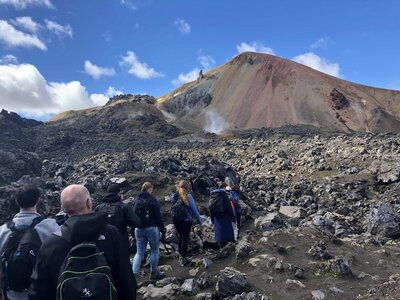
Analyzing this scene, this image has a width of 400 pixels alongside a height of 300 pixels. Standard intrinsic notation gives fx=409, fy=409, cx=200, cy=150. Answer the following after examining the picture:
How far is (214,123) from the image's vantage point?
355ft

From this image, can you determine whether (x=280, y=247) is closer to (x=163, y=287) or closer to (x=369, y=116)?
(x=163, y=287)

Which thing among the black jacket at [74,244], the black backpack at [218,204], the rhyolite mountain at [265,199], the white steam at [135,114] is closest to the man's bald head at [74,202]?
the black jacket at [74,244]

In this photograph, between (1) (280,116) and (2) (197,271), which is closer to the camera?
(2) (197,271)

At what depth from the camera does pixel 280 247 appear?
1091 centimetres

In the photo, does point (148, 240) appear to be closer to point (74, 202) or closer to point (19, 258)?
point (19, 258)

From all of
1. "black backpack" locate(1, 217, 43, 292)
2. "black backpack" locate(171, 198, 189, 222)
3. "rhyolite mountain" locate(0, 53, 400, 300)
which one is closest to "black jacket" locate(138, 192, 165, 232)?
"black backpack" locate(171, 198, 189, 222)

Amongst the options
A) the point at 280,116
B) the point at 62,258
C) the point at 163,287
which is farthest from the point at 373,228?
the point at 280,116

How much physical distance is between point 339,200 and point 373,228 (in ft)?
21.6

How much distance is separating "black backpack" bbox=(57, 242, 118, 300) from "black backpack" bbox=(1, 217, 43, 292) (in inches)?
54.6

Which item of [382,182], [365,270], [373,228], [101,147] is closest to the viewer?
[365,270]

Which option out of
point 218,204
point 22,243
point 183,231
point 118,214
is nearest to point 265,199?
point 218,204

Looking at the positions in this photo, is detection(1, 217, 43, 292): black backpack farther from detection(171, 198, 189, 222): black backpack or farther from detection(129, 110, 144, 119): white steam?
detection(129, 110, 144, 119): white steam

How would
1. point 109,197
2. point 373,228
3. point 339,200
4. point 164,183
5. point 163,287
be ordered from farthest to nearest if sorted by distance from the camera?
point 339,200
point 164,183
point 373,228
point 163,287
point 109,197

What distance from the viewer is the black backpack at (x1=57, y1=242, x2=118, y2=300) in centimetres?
365
